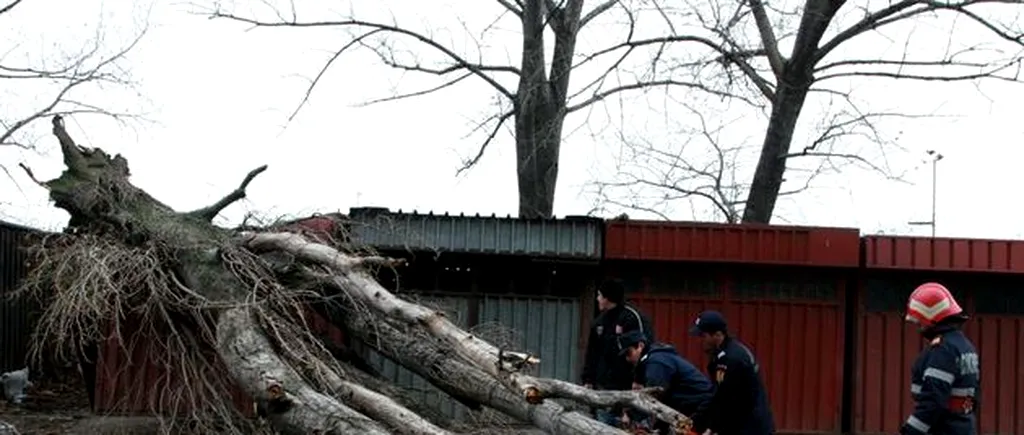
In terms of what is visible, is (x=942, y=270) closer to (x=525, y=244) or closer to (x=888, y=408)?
(x=888, y=408)

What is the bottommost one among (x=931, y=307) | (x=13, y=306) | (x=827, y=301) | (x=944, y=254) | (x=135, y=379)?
(x=135, y=379)

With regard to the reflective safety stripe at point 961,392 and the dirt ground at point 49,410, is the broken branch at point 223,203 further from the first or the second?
the reflective safety stripe at point 961,392

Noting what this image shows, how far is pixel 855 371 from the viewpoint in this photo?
1120 centimetres

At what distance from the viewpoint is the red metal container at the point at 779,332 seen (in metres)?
11.2

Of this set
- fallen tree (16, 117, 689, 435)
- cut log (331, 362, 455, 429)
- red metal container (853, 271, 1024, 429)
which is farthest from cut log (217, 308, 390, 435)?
red metal container (853, 271, 1024, 429)

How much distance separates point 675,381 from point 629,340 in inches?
39.9

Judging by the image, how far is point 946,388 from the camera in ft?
19.1

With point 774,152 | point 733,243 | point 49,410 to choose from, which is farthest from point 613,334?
point 774,152

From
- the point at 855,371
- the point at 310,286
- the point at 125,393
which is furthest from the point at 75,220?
the point at 855,371

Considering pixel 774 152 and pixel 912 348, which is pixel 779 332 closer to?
pixel 912 348

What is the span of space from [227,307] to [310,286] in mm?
943

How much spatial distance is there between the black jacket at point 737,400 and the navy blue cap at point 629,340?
1542 mm

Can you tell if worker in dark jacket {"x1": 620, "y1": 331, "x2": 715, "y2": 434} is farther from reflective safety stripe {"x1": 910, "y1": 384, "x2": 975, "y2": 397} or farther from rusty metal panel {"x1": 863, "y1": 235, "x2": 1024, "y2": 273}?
rusty metal panel {"x1": 863, "y1": 235, "x2": 1024, "y2": 273}

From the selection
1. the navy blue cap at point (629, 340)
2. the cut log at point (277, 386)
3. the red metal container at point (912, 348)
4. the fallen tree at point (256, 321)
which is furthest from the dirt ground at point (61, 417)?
the red metal container at point (912, 348)
